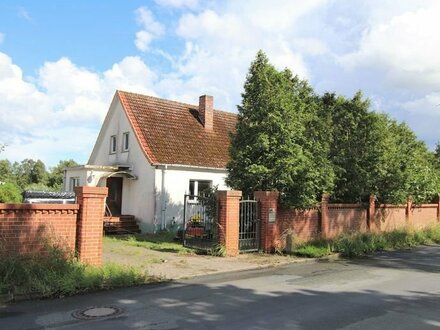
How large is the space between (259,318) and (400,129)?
17870 millimetres

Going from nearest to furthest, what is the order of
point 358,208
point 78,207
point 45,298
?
1. point 45,298
2. point 78,207
3. point 358,208

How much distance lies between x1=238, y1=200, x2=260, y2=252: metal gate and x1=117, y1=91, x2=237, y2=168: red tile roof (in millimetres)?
7453

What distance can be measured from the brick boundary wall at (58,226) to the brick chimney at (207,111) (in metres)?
16.7

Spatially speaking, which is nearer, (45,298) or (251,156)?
(45,298)

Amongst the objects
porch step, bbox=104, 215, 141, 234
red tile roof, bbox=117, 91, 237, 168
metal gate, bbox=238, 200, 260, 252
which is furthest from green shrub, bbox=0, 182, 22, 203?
metal gate, bbox=238, 200, 260, 252

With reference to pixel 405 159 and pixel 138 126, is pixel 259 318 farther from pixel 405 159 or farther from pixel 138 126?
pixel 138 126

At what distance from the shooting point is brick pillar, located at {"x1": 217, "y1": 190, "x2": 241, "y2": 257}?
14.6 meters

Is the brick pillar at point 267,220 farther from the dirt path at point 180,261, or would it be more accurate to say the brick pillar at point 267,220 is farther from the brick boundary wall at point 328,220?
the dirt path at point 180,261

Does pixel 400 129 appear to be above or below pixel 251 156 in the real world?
above

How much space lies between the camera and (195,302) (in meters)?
8.33

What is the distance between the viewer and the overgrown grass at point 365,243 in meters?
15.5

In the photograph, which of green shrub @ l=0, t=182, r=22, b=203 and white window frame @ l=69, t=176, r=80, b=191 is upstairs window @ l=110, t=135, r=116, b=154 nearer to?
white window frame @ l=69, t=176, r=80, b=191

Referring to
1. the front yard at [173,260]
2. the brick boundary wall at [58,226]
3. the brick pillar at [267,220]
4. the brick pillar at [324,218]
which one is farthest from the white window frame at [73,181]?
the brick boundary wall at [58,226]

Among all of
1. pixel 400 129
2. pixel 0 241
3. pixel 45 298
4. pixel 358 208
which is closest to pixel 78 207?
pixel 0 241
